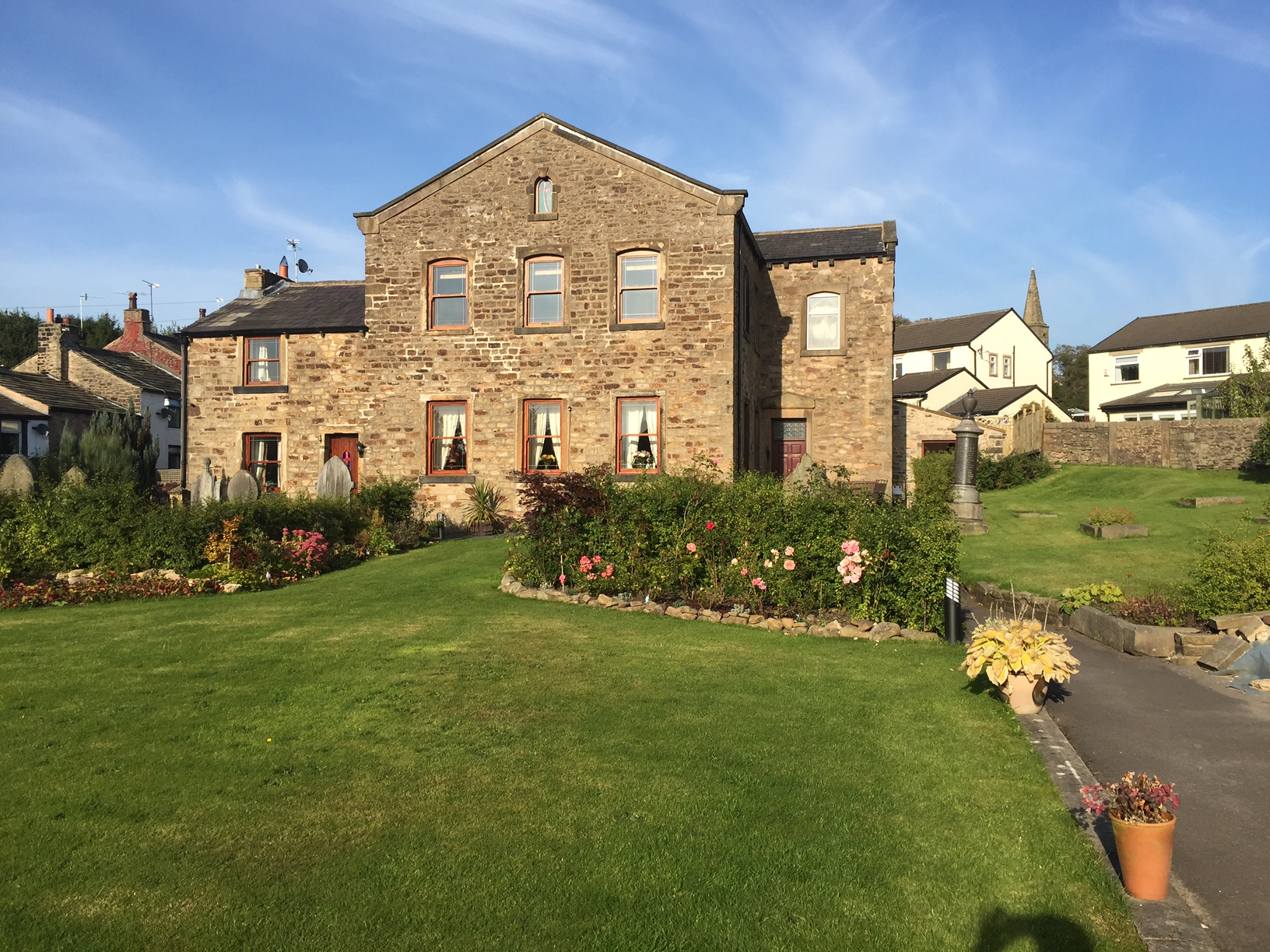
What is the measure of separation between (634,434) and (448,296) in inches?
251

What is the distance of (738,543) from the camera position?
1310cm

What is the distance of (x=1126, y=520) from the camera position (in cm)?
2244

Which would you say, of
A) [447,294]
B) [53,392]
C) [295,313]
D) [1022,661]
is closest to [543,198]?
[447,294]

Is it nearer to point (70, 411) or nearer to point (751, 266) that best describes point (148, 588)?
point (751, 266)

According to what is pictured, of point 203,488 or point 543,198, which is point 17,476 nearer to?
point 203,488

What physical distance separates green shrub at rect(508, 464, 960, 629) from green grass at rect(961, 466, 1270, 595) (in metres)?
4.43

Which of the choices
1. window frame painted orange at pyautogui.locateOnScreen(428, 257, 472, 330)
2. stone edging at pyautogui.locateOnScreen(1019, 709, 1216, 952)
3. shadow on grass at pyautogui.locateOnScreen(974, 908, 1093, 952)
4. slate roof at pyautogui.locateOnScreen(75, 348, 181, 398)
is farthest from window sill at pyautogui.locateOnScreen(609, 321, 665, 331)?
slate roof at pyautogui.locateOnScreen(75, 348, 181, 398)

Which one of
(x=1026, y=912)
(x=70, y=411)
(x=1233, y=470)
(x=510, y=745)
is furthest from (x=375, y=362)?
(x=1233, y=470)

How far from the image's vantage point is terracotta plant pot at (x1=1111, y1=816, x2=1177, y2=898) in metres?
4.83

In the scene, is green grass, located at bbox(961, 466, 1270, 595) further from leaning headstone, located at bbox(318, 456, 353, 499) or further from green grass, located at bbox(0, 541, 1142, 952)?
leaning headstone, located at bbox(318, 456, 353, 499)

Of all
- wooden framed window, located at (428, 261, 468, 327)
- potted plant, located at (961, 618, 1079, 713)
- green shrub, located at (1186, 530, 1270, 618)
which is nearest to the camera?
potted plant, located at (961, 618, 1079, 713)

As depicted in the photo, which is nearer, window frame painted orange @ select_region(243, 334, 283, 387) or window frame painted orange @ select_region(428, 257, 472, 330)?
window frame painted orange @ select_region(428, 257, 472, 330)

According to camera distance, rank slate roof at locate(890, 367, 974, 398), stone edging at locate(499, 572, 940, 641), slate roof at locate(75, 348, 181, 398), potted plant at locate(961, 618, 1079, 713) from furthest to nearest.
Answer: slate roof at locate(890, 367, 974, 398)
slate roof at locate(75, 348, 181, 398)
stone edging at locate(499, 572, 940, 641)
potted plant at locate(961, 618, 1079, 713)

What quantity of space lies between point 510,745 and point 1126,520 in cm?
2045
